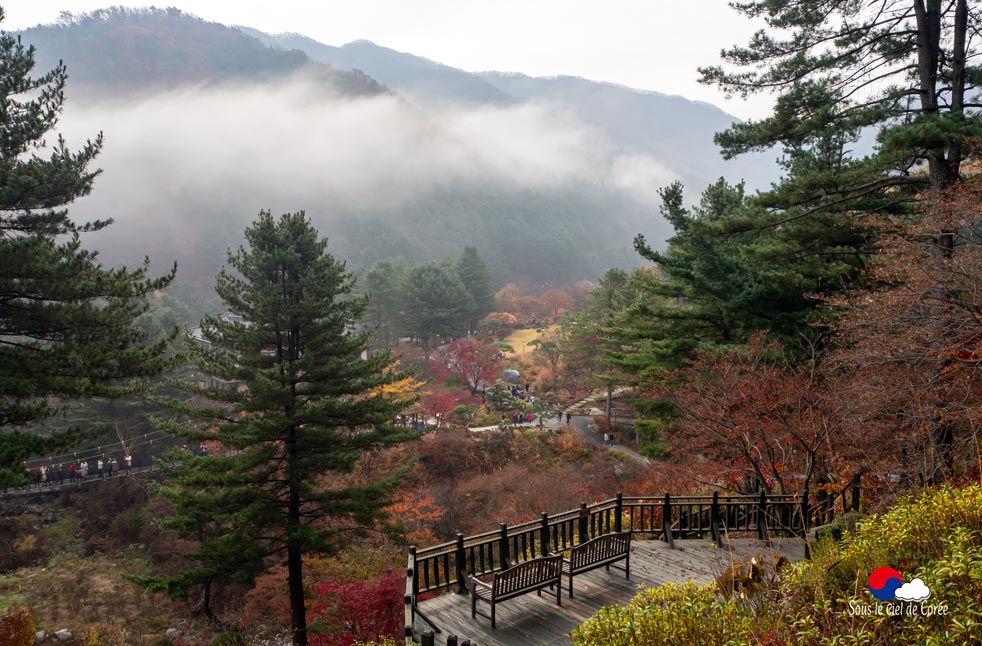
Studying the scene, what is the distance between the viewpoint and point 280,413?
12.9 meters

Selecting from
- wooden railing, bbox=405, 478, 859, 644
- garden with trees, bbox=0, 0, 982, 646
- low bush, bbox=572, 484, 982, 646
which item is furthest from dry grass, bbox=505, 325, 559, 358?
low bush, bbox=572, 484, 982, 646

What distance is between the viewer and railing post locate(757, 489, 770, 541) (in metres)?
10.2

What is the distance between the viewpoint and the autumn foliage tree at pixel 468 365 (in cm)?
3947

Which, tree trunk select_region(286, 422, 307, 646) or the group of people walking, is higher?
tree trunk select_region(286, 422, 307, 646)

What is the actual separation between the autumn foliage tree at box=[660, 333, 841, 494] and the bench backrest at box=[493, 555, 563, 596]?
16.9ft

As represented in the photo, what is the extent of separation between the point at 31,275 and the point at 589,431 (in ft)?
94.3

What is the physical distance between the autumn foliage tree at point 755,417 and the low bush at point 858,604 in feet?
18.6

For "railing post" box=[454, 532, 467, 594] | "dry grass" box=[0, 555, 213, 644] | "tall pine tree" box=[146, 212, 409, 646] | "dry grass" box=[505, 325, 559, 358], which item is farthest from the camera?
"dry grass" box=[505, 325, 559, 358]

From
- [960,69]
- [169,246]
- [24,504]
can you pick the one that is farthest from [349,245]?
[960,69]

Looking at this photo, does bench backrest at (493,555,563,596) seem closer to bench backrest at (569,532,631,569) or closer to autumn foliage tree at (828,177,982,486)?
bench backrest at (569,532,631,569)

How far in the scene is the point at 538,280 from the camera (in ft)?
359

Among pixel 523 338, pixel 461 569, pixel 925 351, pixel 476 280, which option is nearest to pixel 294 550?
pixel 461 569

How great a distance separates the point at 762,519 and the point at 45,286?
1619 centimetres

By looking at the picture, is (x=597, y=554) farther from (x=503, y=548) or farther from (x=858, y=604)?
(x=858, y=604)
